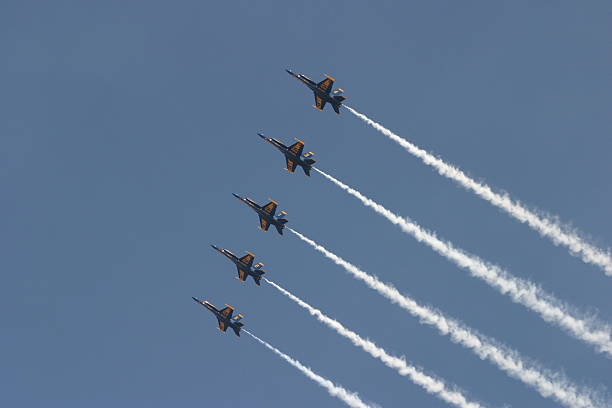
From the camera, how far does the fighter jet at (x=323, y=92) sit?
139 m

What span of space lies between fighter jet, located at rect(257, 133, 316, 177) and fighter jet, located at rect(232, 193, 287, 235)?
22.3ft

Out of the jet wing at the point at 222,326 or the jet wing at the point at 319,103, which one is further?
the jet wing at the point at 222,326

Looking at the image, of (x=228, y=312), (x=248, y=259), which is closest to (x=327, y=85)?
(x=248, y=259)

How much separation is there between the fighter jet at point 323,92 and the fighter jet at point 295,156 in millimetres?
7347

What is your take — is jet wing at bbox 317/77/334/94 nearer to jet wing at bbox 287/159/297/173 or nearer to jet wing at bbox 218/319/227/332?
jet wing at bbox 287/159/297/173

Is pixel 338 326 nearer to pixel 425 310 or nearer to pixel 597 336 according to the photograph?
pixel 425 310

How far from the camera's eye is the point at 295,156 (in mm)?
139625

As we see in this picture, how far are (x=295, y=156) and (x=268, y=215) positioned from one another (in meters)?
10.6

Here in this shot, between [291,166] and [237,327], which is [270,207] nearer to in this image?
[291,166]

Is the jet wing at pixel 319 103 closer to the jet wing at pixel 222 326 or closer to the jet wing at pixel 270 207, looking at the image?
the jet wing at pixel 270 207

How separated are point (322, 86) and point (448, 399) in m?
51.7

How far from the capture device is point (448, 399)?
125562 mm

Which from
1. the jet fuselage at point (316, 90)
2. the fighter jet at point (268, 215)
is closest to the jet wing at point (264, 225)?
the fighter jet at point (268, 215)

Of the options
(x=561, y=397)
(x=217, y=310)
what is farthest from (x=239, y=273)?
(x=561, y=397)
